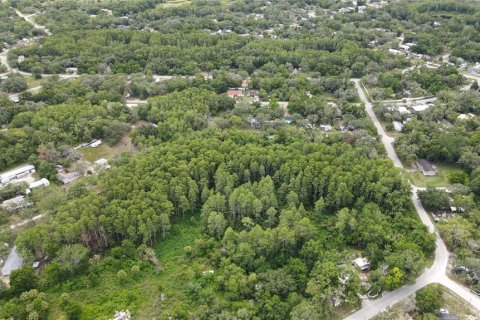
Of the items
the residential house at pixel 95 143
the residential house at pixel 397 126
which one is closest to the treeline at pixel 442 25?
the residential house at pixel 397 126

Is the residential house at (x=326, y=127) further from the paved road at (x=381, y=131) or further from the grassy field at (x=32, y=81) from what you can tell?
the grassy field at (x=32, y=81)

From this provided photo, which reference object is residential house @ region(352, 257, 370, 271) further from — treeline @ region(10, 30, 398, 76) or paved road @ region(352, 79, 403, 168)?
treeline @ region(10, 30, 398, 76)

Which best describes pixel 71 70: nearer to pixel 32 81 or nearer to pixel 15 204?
pixel 32 81

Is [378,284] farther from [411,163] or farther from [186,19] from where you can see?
[186,19]

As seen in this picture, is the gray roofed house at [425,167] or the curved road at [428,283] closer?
the curved road at [428,283]

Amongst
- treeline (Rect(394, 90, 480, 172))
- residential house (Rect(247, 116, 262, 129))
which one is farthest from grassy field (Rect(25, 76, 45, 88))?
treeline (Rect(394, 90, 480, 172))

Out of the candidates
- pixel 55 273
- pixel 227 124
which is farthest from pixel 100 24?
pixel 55 273

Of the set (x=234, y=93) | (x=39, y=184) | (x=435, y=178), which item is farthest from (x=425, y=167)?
(x=39, y=184)
